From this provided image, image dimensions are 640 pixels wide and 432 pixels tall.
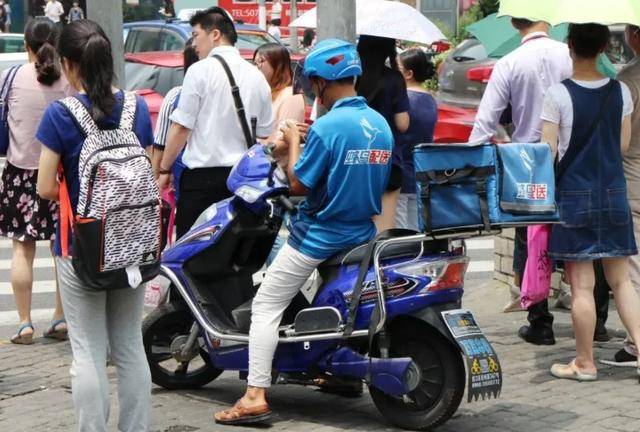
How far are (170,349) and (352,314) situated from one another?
1158mm

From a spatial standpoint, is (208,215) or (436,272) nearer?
(436,272)

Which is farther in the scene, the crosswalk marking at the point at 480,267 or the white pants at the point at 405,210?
the crosswalk marking at the point at 480,267

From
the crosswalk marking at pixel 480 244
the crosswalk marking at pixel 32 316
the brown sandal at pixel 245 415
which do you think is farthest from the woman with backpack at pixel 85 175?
the crosswalk marking at pixel 480 244

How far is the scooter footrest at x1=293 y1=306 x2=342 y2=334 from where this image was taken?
18.2 feet

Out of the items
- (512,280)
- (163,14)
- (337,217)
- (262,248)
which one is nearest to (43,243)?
(512,280)

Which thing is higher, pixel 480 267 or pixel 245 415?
pixel 245 415

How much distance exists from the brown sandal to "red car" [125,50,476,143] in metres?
7.56

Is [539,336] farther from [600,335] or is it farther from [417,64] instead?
[417,64]

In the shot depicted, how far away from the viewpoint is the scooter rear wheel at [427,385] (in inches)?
212

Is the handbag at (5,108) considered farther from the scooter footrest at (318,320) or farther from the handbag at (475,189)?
the handbag at (475,189)

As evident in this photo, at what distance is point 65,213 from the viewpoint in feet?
16.1

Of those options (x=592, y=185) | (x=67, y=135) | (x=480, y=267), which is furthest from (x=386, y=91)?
(x=480, y=267)

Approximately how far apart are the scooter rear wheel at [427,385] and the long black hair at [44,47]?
9.23 feet

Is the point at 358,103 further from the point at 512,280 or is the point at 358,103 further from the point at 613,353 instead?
the point at 512,280
